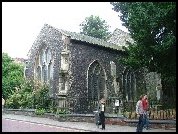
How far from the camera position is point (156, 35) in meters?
20.7

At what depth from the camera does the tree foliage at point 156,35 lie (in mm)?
19188

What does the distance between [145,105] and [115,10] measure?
10771mm

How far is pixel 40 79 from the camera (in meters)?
30.9

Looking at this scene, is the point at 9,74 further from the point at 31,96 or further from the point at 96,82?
the point at 96,82

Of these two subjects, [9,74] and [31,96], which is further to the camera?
[9,74]

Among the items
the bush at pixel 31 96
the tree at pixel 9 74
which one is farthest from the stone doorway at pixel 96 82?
the tree at pixel 9 74

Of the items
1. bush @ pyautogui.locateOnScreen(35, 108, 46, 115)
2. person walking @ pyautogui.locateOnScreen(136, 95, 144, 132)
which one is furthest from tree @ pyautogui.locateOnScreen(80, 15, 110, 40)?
person walking @ pyautogui.locateOnScreen(136, 95, 144, 132)

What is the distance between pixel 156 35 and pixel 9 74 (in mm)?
26547

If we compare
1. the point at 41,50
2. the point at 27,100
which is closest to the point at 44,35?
the point at 41,50

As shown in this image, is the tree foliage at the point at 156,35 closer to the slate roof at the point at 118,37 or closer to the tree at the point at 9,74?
the slate roof at the point at 118,37

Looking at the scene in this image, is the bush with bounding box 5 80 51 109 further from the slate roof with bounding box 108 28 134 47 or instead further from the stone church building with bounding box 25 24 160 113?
the slate roof with bounding box 108 28 134 47

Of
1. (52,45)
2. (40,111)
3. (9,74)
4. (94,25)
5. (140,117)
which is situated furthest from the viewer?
(94,25)

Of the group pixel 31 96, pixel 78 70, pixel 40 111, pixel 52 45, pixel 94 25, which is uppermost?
pixel 94 25

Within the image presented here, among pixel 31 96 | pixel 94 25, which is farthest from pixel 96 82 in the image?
pixel 94 25
